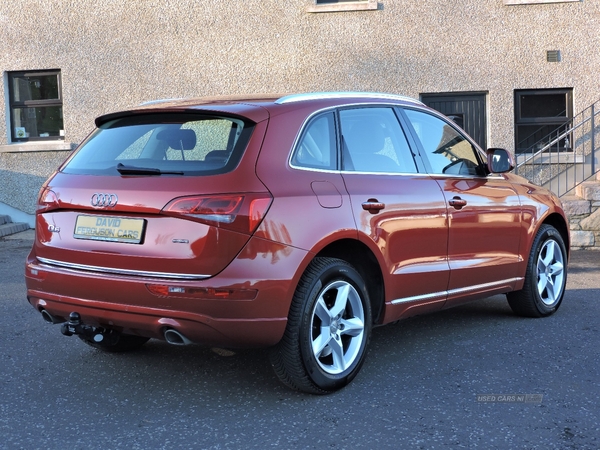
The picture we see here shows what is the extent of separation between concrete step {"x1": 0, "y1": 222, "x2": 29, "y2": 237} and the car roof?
9109 millimetres

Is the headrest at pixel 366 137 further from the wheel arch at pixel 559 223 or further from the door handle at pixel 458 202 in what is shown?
the wheel arch at pixel 559 223

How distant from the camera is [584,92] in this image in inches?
504

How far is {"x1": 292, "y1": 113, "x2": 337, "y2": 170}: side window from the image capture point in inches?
169

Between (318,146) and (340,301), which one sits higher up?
(318,146)

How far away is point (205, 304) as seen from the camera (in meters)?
3.83

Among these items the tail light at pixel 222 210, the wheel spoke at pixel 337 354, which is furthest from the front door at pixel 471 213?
the tail light at pixel 222 210

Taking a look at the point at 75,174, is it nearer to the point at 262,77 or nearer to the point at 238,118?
the point at 238,118

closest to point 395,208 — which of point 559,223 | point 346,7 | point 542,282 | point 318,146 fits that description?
point 318,146

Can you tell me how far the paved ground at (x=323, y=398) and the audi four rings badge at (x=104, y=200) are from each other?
1.04 metres

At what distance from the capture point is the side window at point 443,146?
17.3ft

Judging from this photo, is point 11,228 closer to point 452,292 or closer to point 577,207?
point 577,207

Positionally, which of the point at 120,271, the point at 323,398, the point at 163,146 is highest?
the point at 163,146

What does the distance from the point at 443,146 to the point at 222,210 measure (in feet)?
6.99

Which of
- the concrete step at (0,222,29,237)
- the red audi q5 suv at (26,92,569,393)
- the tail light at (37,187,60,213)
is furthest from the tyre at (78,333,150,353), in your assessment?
the concrete step at (0,222,29,237)
